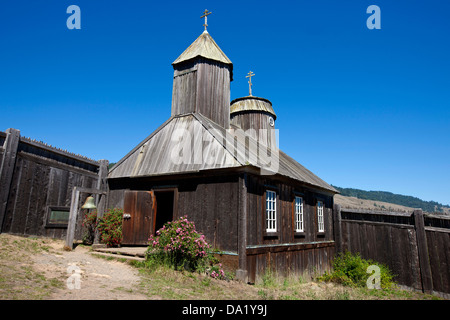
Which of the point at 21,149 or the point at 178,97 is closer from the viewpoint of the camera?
the point at 21,149

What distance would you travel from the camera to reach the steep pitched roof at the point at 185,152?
10195mm

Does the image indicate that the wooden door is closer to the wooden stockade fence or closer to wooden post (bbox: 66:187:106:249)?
wooden post (bbox: 66:187:106:249)

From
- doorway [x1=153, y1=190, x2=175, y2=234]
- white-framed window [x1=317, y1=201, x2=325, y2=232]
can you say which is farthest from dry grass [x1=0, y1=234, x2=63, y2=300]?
white-framed window [x1=317, y1=201, x2=325, y2=232]

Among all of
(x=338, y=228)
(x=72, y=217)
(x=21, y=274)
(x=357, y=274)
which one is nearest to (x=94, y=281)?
(x=21, y=274)

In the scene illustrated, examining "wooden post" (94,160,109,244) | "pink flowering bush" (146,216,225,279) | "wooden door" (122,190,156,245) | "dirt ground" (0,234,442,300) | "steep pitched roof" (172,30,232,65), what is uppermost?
"steep pitched roof" (172,30,232,65)

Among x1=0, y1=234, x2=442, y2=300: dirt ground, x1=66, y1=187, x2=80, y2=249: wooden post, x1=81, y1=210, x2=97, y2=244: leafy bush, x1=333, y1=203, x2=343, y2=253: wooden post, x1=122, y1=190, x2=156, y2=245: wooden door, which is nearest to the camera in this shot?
x1=0, y1=234, x2=442, y2=300: dirt ground

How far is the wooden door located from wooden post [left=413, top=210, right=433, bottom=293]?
1054 centimetres

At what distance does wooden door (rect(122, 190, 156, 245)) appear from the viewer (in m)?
11.3

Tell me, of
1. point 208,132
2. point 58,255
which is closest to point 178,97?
point 208,132

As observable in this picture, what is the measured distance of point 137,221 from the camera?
1131cm

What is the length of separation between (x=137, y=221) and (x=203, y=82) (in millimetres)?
6961

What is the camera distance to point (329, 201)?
17141 millimetres
